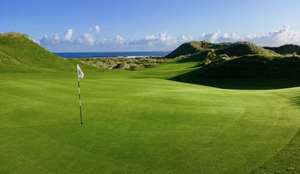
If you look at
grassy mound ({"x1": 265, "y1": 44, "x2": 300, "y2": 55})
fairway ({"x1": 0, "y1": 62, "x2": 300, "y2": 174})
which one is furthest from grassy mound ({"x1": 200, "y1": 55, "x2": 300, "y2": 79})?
grassy mound ({"x1": 265, "y1": 44, "x2": 300, "y2": 55})

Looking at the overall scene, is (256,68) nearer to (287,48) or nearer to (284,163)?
(284,163)

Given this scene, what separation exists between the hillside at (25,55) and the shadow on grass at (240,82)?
2053 cm

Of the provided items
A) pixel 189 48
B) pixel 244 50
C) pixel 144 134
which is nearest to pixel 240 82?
pixel 144 134

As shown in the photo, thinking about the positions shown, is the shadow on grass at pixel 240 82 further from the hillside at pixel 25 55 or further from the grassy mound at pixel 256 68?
the hillside at pixel 25 55

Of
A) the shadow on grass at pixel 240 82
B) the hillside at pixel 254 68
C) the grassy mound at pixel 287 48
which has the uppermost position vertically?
the grassy mound at pixel 287 48

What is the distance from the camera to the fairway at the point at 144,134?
29.6ft

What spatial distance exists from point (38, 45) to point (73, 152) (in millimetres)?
57289

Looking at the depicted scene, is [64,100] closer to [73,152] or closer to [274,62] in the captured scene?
[73,152]

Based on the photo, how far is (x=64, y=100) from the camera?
1759 centimetres

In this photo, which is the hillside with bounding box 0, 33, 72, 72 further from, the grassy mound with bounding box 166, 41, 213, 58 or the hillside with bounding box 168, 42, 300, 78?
the grassy mound with bounding box 166, 41, 213, 58

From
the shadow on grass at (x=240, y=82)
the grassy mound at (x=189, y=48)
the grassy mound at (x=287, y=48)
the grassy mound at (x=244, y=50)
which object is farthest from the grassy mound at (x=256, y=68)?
the grassy mound at (x=189, y=48)

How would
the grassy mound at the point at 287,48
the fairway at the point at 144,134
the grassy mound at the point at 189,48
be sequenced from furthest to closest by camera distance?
the grassy mound at the point at 189,48 → the grassy mound at the point at 287,48 → the fairway at the point at 144,134

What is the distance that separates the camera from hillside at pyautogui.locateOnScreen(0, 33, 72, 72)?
52428 millimetres

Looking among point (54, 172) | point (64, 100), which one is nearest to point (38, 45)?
point (64, 100)
